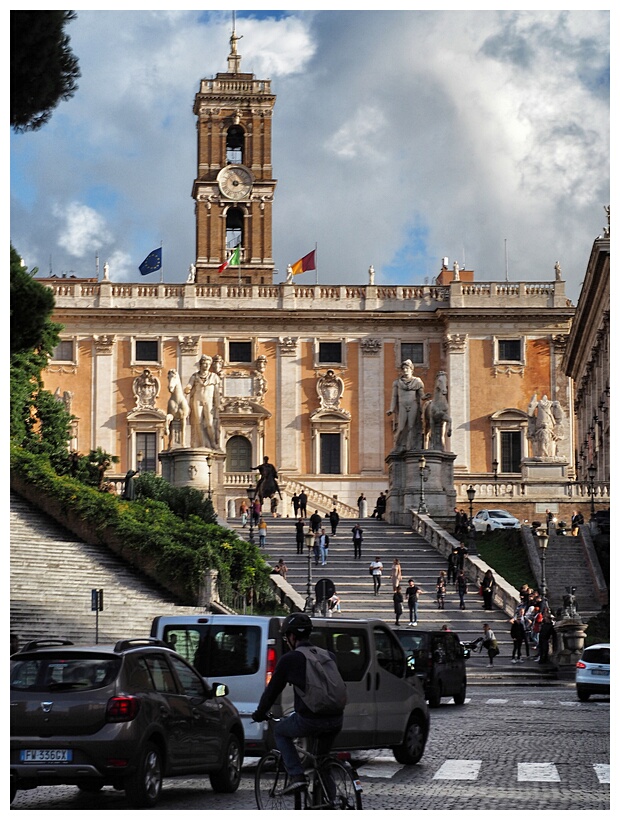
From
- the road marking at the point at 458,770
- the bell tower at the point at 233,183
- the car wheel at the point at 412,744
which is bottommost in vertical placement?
the road marking at the point at 458,770

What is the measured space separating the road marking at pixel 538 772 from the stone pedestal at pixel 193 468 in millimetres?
31816

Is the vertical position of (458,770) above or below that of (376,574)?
below

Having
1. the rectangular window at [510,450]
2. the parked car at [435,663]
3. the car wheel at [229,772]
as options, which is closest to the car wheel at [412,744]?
the car wheel at [229,772]

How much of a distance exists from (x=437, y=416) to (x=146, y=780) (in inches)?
1420

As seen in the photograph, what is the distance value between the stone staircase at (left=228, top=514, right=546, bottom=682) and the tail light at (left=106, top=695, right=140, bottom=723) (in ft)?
64.7

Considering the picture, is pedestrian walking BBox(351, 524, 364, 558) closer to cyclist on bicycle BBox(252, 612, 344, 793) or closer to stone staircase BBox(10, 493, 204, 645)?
stone staircase BBox(10, 493, 204, 645)

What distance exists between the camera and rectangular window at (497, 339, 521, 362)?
70.0m

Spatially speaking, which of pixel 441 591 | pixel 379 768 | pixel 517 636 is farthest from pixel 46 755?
pixel 441 591

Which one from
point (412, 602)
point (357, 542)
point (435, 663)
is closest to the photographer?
point (435, 663)

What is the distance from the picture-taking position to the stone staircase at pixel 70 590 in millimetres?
31719

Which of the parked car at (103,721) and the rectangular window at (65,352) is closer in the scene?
the parked car at (103,721)

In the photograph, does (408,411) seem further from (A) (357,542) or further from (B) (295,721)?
(B) (295,721)

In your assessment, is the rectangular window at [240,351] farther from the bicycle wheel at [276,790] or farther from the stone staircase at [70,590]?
the bicycle wheel at [276,790]

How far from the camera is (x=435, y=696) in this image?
25203 millimetres
